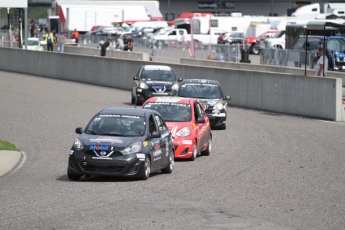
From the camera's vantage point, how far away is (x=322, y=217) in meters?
11.7

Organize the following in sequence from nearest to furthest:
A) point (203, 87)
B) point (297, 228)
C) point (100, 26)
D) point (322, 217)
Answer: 1. point (297, 228)
2. point (322, 217)
3. point (203, 87)
4. point (100, 26)

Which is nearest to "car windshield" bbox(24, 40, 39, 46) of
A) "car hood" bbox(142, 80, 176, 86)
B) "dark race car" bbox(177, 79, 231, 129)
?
"car hood" bbox(142, 80, 176, 86)

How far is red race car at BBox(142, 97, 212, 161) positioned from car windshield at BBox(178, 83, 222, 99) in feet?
19.5

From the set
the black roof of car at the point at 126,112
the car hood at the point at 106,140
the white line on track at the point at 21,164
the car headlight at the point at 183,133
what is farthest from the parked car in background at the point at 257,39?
the car hood at the point at 106,140

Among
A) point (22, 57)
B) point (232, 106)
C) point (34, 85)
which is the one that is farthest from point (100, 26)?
point (232, 106)

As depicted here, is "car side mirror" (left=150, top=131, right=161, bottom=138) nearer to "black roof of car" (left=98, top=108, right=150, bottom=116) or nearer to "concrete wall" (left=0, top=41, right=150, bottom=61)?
"black roof of car" (left=98, top=108, right=150, bottom=116)

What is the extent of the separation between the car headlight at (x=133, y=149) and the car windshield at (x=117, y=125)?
0.50m

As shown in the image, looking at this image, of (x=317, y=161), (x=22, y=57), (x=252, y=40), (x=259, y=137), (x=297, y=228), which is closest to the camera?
(x=297, y=228)

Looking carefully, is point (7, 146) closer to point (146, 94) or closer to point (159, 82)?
→ point (146, 94)

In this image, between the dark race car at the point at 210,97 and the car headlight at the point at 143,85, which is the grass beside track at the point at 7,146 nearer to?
the dark race car at the point at 210,97

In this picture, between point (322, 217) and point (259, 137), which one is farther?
point (259, 137)

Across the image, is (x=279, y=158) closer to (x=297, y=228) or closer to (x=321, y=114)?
(x=297, y=228)

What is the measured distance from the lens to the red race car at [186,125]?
18.3 metres

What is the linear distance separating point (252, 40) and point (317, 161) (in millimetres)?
51988
